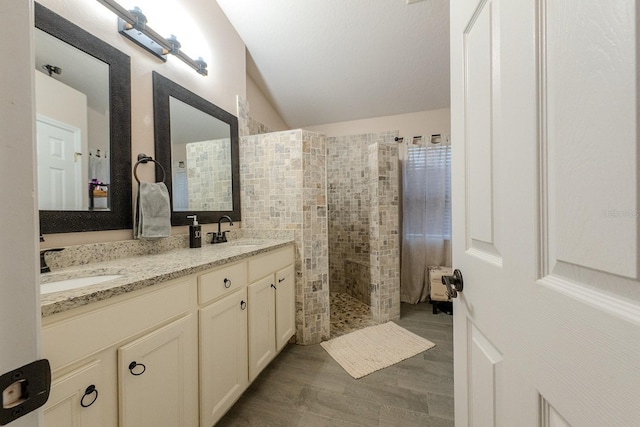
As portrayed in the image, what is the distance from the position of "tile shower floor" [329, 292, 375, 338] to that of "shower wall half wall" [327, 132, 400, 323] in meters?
0.10

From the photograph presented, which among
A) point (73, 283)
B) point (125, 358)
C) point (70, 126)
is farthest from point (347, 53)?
point (125, 358)

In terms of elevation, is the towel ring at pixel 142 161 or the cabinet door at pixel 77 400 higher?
the towel ring at pixel 142 161

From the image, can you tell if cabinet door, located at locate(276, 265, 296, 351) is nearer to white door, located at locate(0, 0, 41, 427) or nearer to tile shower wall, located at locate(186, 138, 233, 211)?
tile shower wall, located at locate(186, 138, 233, 211)

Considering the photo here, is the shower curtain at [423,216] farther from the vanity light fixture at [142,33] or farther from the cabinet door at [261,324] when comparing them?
the vanity light fixture at [142,33]

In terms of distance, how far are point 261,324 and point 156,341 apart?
2.40 ft

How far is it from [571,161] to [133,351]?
3.93 ft

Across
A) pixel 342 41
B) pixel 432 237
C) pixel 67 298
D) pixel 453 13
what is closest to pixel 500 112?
pixel 453 13

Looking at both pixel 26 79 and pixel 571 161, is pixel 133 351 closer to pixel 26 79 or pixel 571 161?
pixel 26 79

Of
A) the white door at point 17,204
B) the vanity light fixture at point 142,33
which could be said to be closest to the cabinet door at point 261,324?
the white door at point 17,204

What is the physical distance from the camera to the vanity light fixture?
1.26 metres

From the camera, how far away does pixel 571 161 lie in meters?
0.35

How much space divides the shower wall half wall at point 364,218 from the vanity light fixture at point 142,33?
1.87 m

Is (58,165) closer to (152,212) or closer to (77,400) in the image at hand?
(152,212)

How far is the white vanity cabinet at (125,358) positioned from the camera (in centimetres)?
64
